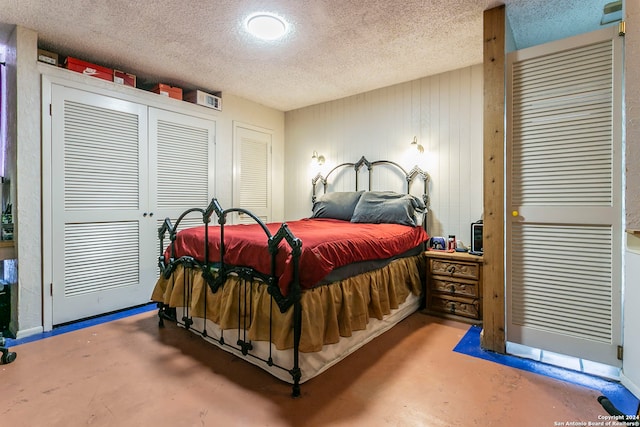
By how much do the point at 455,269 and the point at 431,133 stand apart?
1543 mm

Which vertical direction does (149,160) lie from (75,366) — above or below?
above

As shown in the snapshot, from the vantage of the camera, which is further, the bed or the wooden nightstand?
the wooden nightstand

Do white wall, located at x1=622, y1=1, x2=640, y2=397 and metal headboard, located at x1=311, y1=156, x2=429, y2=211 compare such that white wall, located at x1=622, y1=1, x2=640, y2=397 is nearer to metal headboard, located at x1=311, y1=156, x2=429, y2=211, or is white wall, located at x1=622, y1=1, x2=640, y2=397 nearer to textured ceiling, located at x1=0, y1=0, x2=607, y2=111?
textured ceiling, located at x1=0, y1=0, x2=607, y2=111

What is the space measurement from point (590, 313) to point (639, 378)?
0.40 meters

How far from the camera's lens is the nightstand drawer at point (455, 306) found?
291cm

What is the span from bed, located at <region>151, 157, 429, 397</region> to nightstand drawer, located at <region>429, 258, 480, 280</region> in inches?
7.3

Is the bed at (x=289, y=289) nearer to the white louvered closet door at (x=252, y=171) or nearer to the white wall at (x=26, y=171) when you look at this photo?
the white wall at (x=26, y=171)

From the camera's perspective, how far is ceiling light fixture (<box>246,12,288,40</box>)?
2414 mm

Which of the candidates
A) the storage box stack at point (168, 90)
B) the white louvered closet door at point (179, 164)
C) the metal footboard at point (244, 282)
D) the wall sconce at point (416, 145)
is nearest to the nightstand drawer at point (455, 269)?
the wall sconce at point (416, 145)

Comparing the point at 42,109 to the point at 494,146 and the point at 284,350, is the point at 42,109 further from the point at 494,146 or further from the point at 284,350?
the point at 494,146

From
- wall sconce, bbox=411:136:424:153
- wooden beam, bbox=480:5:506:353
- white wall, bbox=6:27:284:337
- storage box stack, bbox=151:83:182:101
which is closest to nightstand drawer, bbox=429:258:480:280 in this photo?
wooden beam, bbox=480:5:506:353

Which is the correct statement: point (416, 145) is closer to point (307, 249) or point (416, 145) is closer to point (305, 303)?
point (307, 249)

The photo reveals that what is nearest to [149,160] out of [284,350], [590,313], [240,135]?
[240,135]

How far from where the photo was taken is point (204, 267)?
2.38m
